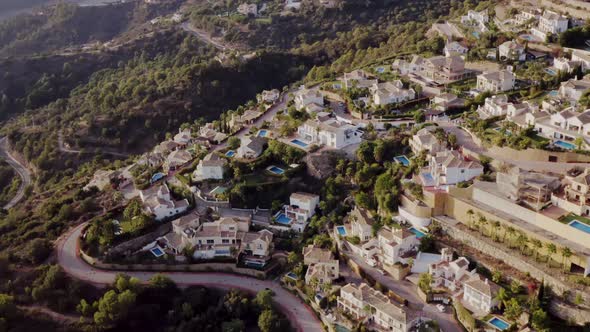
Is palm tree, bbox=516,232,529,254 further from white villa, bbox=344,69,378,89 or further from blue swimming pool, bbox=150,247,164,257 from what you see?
white villa, bbox=344,69,378,89

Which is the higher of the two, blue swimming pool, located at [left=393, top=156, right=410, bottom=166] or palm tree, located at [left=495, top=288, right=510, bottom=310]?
blue swimming pool, located at [left=393, top=156, right=410, bottom=166]

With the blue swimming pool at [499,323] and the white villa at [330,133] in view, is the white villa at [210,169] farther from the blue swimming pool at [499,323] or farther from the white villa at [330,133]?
the blue swimming pool at [499,323]

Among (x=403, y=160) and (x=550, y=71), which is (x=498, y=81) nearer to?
(x=550, y=71)

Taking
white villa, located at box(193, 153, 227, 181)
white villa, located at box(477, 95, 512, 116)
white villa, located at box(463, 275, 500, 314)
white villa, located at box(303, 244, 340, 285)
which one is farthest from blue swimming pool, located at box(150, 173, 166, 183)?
white villa, located at box(463, 275, 500, 314)

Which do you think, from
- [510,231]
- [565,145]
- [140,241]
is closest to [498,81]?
[565,145]

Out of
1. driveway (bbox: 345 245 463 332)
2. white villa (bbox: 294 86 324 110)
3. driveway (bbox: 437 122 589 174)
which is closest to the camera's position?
driveway (bbox: 345 245 463 332)

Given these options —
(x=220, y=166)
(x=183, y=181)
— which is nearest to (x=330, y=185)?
(x=220, y=166)

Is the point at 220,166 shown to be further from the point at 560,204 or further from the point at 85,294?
the point at 560,204
